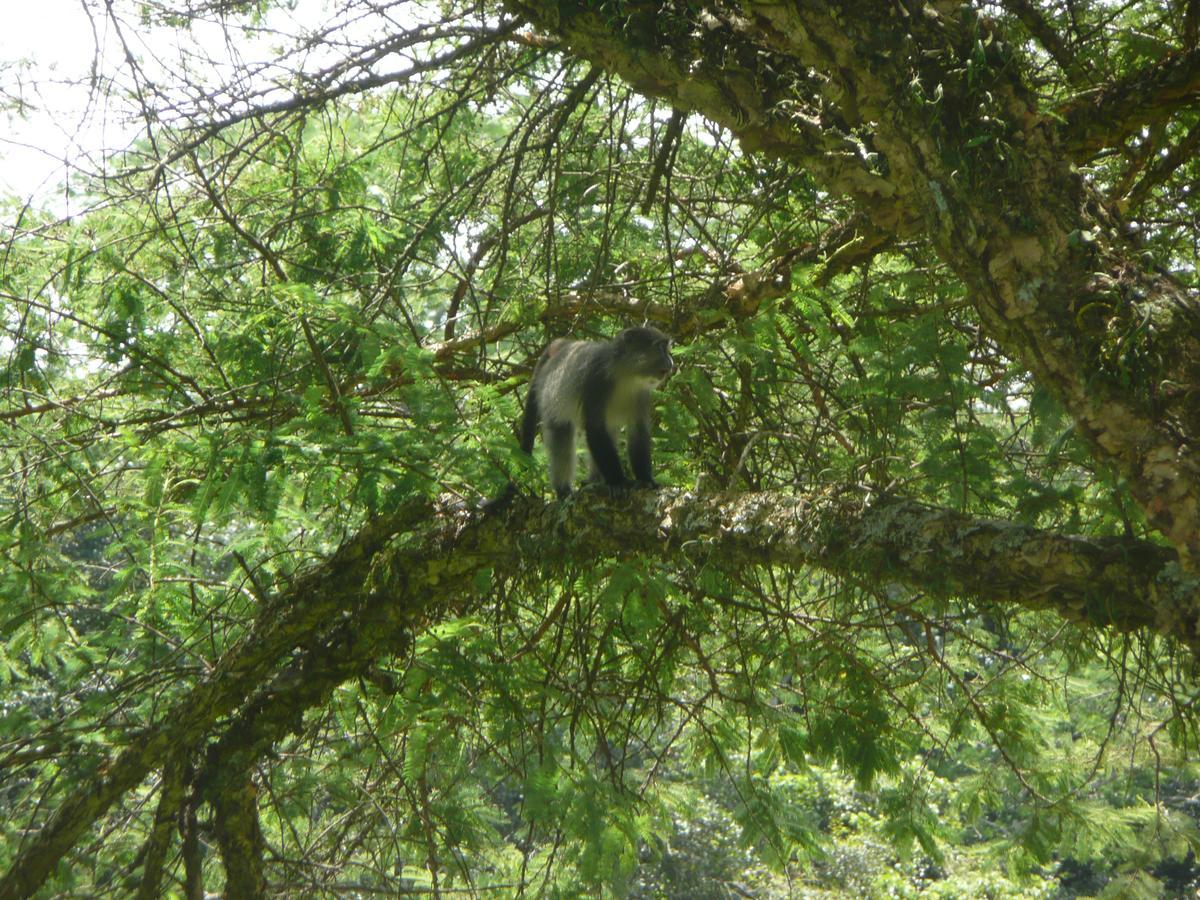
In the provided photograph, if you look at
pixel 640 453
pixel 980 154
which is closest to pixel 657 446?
pixel 640 453

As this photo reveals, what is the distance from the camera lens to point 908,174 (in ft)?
11.0

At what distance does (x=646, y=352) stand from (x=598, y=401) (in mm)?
445

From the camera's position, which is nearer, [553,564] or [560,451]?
[553,564]

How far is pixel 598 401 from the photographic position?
5.63m

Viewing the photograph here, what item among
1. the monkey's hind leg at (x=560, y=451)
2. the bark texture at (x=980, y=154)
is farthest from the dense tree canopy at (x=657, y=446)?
the monkey's hind leg at (x=560, y=451)

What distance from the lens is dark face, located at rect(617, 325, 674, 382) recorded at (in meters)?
5.30

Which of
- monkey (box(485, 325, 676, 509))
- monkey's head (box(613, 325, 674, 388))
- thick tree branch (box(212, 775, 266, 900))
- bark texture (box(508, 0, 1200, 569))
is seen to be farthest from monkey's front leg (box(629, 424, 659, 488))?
thick tree branch (box(212, 775, 266, 900))

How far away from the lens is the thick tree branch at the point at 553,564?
274 centimetres

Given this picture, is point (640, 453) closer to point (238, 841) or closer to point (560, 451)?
point (560, 451)

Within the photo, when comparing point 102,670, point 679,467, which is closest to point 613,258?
point 679,467

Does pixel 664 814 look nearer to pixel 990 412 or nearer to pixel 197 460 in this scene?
pixel 990 412

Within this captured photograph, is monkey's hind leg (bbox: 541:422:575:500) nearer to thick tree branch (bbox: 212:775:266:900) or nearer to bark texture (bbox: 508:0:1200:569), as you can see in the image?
bark texture (bbox: 508:0:1200:569)

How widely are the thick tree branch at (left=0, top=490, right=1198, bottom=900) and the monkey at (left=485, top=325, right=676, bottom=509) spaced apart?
1.09 m

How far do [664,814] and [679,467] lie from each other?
2083 millimetres
